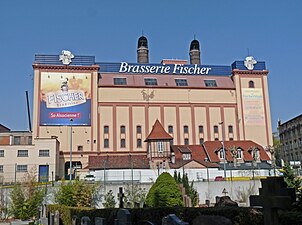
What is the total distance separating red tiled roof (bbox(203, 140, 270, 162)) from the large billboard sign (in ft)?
67.9

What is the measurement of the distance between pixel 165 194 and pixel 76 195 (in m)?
7.75

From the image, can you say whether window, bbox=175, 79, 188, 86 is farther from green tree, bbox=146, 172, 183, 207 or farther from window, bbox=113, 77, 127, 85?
green tree, bbox=146, 172, 183, 207

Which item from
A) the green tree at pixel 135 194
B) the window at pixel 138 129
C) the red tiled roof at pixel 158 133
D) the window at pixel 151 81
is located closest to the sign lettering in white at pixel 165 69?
the window at pixel 151 81

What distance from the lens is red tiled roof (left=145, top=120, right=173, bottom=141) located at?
6094 cm

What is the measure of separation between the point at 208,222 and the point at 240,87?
62.9 meters

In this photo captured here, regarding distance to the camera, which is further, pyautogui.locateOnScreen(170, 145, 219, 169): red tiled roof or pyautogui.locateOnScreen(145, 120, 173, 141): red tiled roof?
pyautogui.locateOnScreen(145, 120, 173, 141): red tiled roof

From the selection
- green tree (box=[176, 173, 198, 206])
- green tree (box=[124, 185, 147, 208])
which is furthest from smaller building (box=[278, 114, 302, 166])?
green tree (box=[124, 185, 147, 208])

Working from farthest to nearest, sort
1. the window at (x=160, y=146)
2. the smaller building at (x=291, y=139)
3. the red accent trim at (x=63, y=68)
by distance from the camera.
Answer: the smaller building at (x=291, y=139) → the red accent trim at (x=63, y=68) → the window at (x=160, y=146)

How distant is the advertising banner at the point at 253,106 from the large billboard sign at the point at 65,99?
28.5 meters

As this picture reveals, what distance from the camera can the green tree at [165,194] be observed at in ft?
83.7

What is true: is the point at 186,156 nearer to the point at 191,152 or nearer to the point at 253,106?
the point at 191,152

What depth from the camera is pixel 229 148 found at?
2485 inches

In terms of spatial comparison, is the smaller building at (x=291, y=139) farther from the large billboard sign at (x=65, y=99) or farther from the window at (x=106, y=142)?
the large billboard sign at (x=65, y=99)

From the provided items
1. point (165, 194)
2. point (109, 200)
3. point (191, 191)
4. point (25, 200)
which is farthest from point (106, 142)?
point (165, 194)
